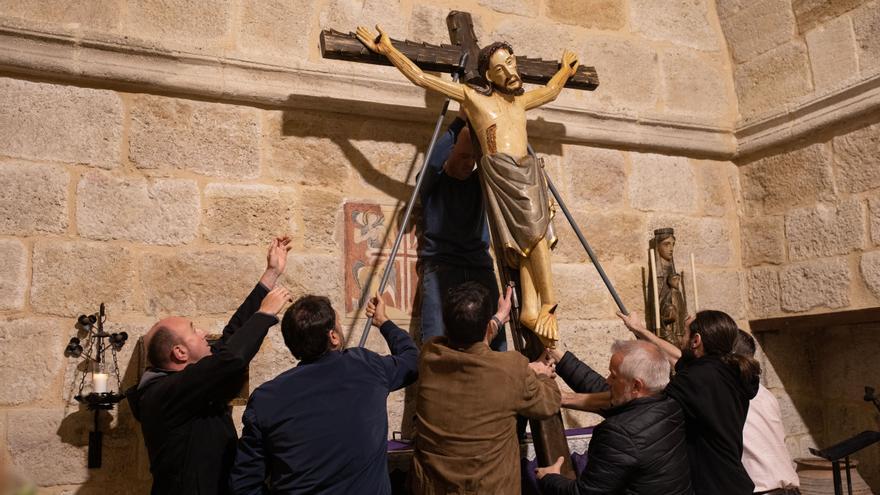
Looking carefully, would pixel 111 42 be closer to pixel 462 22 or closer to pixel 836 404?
pixel 462 22

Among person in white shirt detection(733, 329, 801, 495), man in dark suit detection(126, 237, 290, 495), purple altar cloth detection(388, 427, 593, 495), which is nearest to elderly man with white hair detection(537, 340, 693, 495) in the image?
purple altar cloth detection(388, 427, 593, 495)

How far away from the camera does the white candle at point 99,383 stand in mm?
2990

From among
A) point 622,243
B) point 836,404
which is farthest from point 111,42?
point 836,404

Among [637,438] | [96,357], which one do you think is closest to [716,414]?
[637,438]

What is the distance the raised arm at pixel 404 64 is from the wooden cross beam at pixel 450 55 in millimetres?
33

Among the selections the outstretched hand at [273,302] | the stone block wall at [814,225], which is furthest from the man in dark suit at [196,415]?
the stone block wall at [814,225]

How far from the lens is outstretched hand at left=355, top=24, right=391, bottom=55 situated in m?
3.29

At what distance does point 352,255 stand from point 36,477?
1562 mm

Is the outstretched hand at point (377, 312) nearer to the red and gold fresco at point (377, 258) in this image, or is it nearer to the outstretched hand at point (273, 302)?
the outstretched hand at point (273, 302)

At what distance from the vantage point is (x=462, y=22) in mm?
3742

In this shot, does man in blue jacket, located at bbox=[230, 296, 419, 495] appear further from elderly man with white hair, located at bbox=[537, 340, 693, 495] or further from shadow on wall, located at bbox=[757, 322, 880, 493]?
shadow on wall, located at bbox=[757, 322, 880, 493]

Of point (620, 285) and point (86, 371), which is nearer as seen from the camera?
point (86, 371)

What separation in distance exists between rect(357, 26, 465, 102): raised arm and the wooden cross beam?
3 cm

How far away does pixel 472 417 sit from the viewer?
7.71 ft
